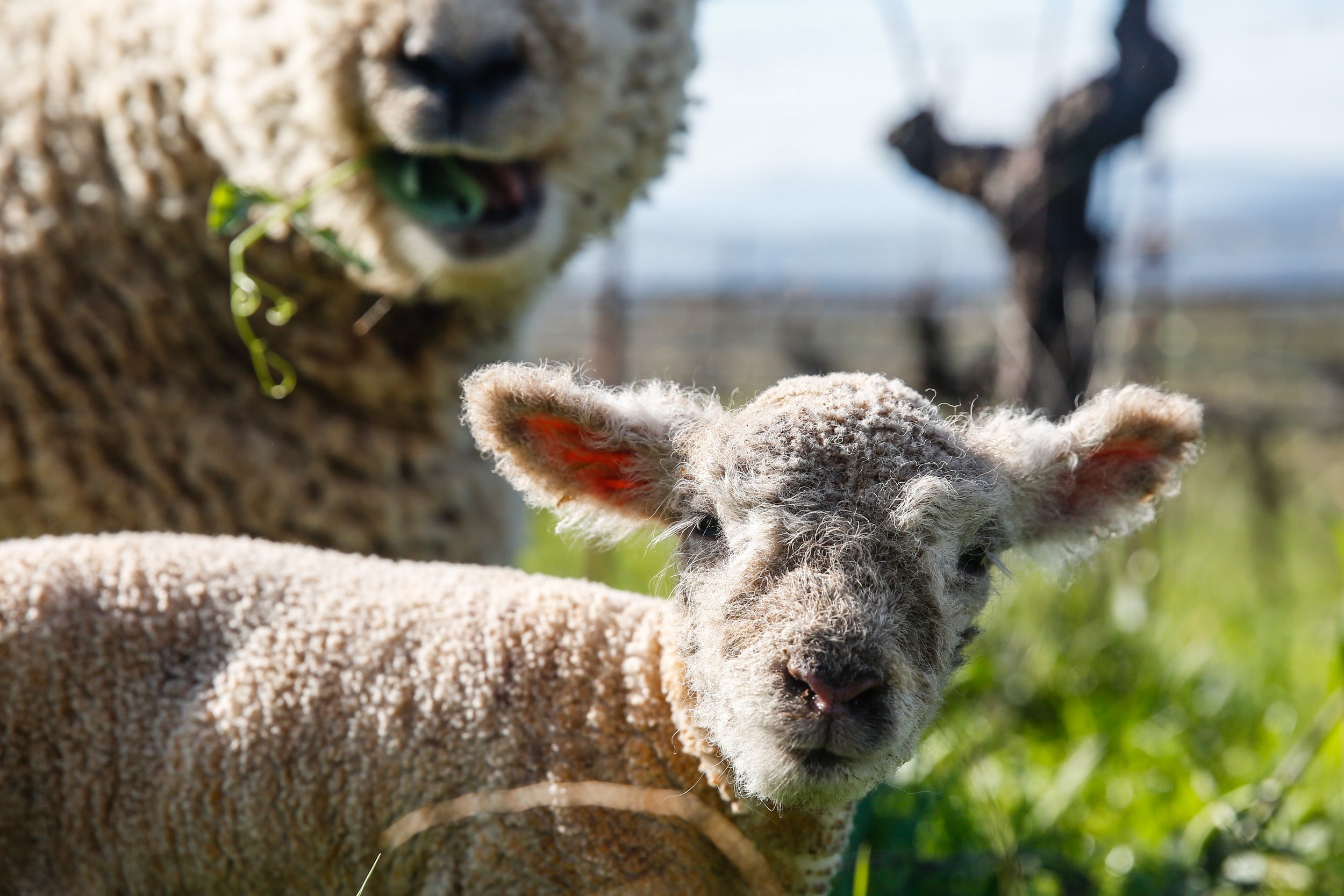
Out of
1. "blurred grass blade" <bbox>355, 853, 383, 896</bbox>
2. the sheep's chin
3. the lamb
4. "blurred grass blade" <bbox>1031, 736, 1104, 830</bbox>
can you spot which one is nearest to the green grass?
"blurred grass blade" <bbox>1031, 736, 1104, 830</bbox>

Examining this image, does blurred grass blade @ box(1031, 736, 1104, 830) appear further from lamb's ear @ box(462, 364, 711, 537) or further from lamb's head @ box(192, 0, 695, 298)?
lamb's head @ box(192, 0, 695, 298)

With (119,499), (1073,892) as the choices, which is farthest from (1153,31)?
(119,499)

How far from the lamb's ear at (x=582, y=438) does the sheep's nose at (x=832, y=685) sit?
0.49 meters

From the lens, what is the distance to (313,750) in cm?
195

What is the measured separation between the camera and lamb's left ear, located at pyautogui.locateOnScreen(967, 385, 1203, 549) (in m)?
2.02

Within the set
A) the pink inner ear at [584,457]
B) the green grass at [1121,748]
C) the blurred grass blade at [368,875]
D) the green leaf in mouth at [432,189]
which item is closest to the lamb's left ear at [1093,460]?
the green grass at [1121,748]

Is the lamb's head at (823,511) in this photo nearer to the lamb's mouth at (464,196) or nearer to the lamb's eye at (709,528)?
the lamb's eye at (709,528)

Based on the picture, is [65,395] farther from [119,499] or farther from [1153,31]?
[1153,31]

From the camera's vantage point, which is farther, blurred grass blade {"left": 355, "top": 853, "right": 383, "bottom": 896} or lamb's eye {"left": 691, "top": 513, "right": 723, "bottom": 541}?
lamb's eye {"left": 691, "top": 513, "right": 723, "bottom": 541}

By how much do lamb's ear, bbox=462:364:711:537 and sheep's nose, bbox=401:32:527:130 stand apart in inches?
37.9

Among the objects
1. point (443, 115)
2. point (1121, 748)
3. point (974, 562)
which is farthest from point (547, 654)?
point (1121, 748)

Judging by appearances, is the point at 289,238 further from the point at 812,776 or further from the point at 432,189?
the point at 812,776

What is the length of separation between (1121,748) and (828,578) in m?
2.59

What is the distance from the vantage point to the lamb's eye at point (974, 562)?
189 cm
